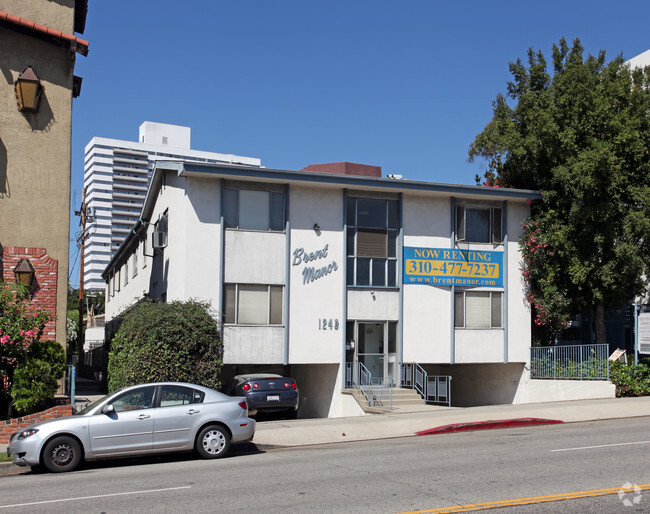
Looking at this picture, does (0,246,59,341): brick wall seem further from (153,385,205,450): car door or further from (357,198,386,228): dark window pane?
→ (357,198,386,228): dark window pane

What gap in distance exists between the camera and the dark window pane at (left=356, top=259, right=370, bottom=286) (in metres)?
24.3

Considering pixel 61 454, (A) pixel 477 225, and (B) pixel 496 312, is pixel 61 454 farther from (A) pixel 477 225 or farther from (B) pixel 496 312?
(A) pixel 477 225

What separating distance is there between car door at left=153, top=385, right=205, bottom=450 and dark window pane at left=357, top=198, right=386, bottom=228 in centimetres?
1239

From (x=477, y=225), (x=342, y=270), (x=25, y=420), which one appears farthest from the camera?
(x=477, y=225)

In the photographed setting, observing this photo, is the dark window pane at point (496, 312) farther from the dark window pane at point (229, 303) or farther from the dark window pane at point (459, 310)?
the dark window pane at point (229, 303)

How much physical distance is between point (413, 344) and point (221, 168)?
345 inches

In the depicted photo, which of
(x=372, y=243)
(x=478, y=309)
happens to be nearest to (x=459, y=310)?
(x=478, y=309)

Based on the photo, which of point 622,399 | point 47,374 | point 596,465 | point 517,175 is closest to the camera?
point 596,465

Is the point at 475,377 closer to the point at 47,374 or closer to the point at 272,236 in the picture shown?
the point at 272,236

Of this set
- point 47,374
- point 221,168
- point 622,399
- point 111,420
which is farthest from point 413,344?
point 111,420

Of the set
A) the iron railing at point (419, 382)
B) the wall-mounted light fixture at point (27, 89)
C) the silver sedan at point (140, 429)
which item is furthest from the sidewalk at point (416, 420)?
the wall-mounted light fixture at point (27, 89)

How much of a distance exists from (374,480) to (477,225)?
→ 17.0 m

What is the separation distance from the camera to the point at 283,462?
12336 mm

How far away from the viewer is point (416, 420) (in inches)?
721
